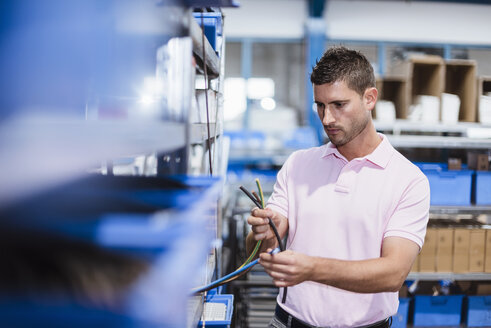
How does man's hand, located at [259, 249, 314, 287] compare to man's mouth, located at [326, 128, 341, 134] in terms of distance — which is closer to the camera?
man's hand, located at [259, 249, 314, 287]

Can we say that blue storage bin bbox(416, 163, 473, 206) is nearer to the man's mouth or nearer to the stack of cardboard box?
the stack of cardboard box

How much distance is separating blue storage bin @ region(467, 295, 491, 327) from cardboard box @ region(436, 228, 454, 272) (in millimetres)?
374

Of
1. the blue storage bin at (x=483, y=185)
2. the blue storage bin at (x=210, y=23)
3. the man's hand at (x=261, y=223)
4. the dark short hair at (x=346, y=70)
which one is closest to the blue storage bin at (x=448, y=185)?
the blue storage bin at (x=483, y=185)

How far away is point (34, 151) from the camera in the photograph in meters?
0.32

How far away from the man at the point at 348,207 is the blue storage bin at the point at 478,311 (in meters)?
2.34

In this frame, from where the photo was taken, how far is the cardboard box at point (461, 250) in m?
3.24

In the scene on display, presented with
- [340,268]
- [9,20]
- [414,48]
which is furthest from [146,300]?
[414,48]

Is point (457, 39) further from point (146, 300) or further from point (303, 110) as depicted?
point (146, 300)

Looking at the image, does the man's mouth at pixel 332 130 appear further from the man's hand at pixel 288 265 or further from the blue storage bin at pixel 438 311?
the blue storage bin at pixel 438 311

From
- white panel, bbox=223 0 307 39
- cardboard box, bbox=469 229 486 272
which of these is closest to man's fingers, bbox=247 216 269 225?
cardboard box, bbox=469 229 486 272

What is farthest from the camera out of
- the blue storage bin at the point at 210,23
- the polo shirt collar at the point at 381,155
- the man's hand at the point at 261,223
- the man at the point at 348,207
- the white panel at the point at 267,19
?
the white panel at the point at 267,19

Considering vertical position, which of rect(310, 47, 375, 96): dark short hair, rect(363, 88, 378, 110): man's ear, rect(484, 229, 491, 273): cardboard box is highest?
rect(310, 47, 375, 96): dark short hair

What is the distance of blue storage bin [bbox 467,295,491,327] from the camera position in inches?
131

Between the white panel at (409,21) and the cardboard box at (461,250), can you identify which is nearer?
the cardboard box at (461,250)
